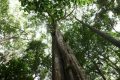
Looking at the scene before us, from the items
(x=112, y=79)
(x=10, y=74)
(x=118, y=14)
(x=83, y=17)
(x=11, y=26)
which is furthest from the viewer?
(x=11, y=26)

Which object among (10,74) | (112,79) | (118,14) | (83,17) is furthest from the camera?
(112,79)

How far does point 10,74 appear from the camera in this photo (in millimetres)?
10898

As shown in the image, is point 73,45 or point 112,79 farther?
point 112,79

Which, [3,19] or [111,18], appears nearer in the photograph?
[111,18]

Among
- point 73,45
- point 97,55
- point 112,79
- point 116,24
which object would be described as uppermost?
point 116,24

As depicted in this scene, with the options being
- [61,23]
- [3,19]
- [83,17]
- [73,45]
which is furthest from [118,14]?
[3,19]

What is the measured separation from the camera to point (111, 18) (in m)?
20.7

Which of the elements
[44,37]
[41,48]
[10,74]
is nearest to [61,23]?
[44,37]

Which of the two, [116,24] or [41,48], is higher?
[116,24]

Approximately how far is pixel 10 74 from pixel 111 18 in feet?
45.2

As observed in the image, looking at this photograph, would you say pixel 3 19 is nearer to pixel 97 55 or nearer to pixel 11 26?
pixel 11 26

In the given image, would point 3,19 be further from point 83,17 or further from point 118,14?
point 118,14

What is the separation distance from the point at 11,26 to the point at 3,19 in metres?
1.56

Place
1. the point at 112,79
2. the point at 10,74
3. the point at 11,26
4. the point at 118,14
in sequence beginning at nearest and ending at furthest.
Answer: the point at 10,74
the point at 118,14
the point at 112,79
the point at 11,26
